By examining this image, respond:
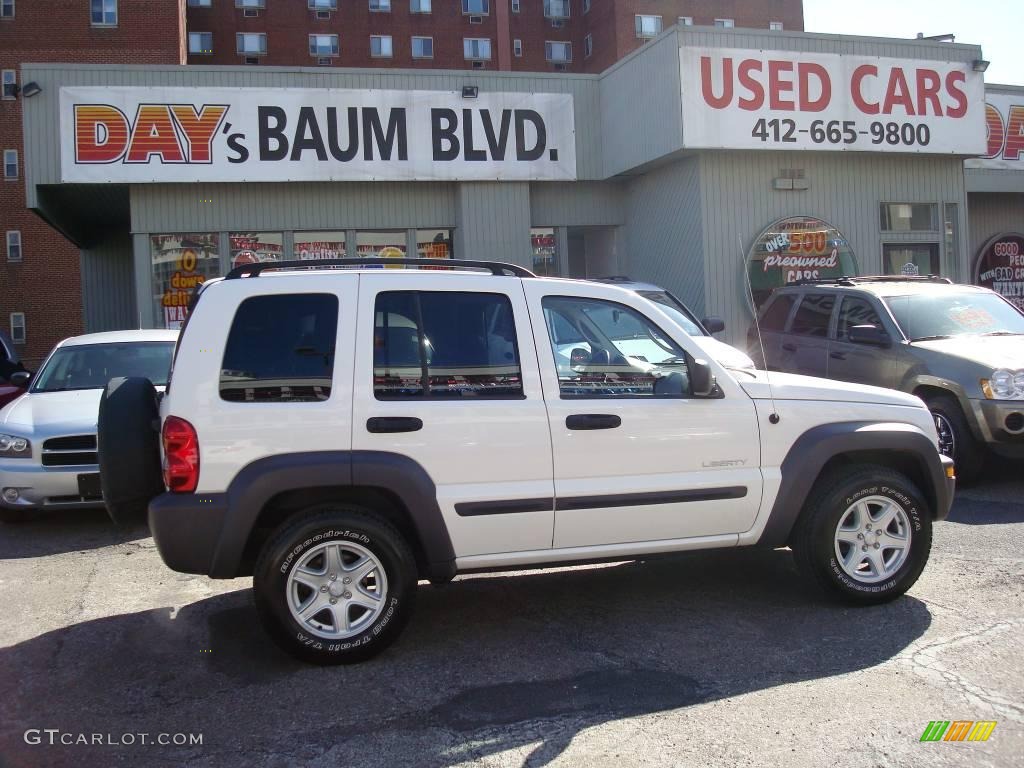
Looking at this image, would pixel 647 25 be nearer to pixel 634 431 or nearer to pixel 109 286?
pixel 109 286

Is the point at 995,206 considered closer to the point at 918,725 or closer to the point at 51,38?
the point at 918,725

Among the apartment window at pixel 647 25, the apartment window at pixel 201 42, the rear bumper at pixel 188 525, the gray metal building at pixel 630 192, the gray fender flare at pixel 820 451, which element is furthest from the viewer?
the apartment window at pixel 201 42

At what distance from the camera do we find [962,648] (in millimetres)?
4523

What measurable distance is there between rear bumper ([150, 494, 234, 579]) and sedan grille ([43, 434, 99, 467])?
3.53 meters

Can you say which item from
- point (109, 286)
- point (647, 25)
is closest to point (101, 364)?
point (109, 286)

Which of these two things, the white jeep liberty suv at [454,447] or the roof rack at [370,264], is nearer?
the white jeep liberty suv at [454,447]

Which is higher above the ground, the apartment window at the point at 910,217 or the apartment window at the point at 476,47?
the apartment window at the point at 476,47

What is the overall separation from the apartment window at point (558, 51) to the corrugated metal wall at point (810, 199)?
122 ft

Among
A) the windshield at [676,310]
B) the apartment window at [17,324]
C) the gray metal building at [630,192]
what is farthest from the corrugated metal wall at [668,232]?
the apartment window at [17,324]

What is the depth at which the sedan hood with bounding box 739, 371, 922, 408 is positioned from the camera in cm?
501

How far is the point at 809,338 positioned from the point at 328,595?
23.4 feet

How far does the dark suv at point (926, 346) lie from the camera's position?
7.90m

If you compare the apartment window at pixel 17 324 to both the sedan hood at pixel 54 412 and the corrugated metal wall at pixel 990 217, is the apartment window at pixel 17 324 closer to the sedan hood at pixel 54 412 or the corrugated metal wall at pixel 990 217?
the sedan hood at pixel 54 412

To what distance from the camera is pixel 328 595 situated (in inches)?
175
